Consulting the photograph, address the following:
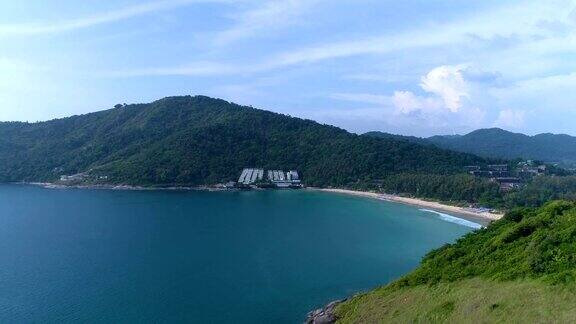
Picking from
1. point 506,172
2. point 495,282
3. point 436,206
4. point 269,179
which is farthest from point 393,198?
point 495,282

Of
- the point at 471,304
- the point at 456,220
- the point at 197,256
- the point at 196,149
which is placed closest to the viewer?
the point at 471,304

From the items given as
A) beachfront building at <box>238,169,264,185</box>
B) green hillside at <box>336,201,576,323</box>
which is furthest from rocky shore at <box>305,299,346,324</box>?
beachfront building at <box>238,169,264,185</box>

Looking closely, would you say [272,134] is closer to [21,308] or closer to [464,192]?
[464,192]

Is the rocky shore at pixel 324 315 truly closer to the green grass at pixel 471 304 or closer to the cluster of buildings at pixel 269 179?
the green grass at pixel 471 304

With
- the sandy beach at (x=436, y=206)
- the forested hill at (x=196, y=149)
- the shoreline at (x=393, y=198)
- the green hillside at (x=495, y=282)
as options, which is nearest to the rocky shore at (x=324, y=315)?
the green hillside at (x=495, y=282)

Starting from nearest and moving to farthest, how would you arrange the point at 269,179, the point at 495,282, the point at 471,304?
the point at 471,304, the point at 495,282, the point at 269,179

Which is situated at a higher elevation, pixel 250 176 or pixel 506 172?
pixel 506 172

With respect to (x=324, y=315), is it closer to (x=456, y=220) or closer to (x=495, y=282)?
(x=495, y=282)
